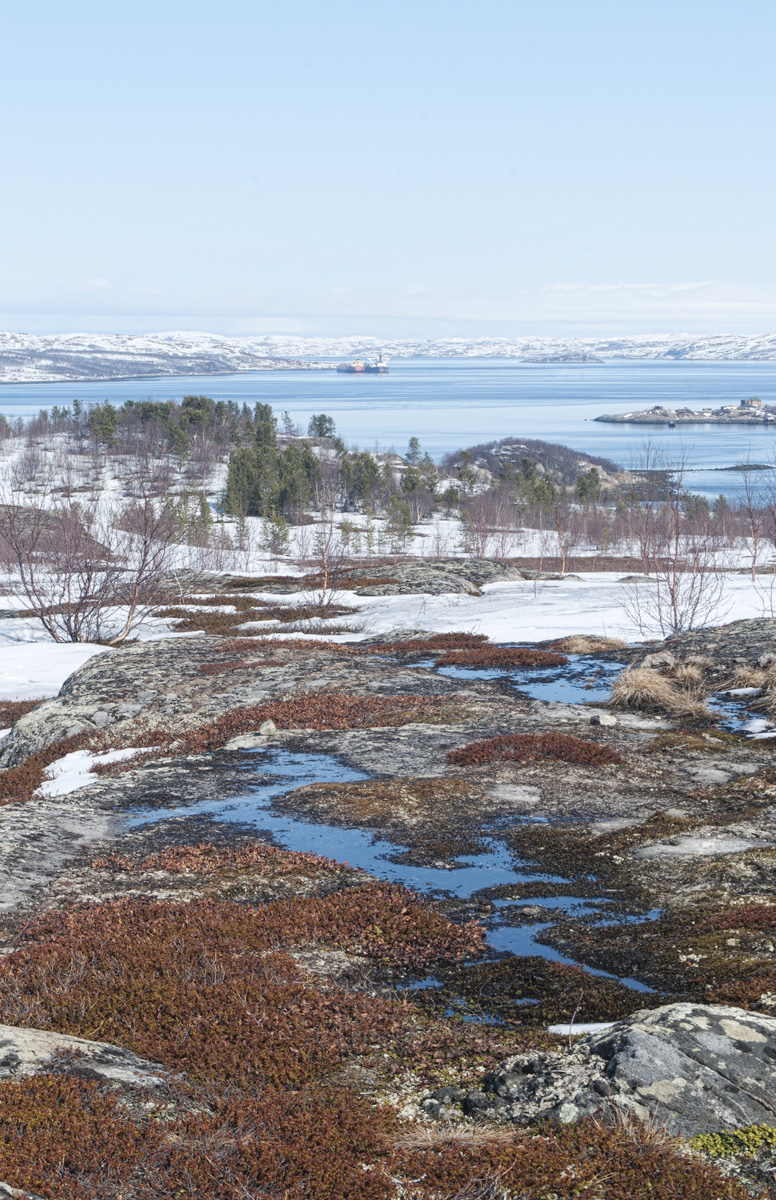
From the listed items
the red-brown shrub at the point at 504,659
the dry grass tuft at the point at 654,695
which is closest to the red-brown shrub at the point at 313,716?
the dry grass tuft at the point at 654,695

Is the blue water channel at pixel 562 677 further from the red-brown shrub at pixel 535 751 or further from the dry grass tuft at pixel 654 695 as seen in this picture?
the red-brown shrub at pixel 535 751

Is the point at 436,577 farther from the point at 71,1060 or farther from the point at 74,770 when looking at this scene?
the point at 71,1060

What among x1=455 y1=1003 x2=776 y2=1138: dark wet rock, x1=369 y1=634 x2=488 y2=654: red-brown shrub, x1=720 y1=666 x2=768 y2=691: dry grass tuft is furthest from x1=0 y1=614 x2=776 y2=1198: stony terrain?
x1=369 y1=634 x2=488 y2=654: red-brown shrub

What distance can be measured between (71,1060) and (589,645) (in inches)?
770

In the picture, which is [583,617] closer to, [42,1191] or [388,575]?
[388,575]

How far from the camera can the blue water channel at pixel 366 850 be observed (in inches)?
296

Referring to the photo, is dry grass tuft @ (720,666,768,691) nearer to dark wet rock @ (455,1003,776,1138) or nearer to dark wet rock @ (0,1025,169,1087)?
dark wet rock @ (455,1003,776,1138)

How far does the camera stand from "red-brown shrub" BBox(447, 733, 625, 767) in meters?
12.5

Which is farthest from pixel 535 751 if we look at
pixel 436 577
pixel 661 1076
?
pixel 436 577

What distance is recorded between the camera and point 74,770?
46.8 feet

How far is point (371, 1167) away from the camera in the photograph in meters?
4.16

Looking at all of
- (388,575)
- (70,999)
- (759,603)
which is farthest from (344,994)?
(388,575)

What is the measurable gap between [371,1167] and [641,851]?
18.6 ft

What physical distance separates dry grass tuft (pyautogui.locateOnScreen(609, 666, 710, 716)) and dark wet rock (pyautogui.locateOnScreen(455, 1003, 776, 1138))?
11163 mm
